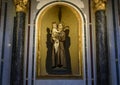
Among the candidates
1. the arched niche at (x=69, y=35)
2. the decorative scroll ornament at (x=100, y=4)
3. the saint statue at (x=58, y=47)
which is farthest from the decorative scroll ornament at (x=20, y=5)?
the decorative scroll ornament at (x=100, y=4)

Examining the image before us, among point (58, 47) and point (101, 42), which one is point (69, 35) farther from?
point (101, 42)

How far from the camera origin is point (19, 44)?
627 centimetres

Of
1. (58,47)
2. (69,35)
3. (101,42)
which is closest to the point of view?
(101,42)

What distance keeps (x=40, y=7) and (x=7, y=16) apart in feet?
3.24

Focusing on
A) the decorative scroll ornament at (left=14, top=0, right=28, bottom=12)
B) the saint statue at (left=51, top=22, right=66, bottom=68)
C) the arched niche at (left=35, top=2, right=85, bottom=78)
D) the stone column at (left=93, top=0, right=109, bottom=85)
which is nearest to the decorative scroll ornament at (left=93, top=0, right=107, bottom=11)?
the stone column at (left=93, top=0, right=109, bottom=85)

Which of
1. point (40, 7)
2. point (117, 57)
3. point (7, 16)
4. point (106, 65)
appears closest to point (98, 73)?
point (106, 65)

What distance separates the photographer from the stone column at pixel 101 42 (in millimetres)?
6016

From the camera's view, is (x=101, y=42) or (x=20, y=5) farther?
(x=20, y=5)

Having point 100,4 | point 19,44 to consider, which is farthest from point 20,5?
point 100,4

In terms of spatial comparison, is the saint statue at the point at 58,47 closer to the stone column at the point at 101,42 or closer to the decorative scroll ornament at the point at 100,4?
the stone column at the point at 101,42

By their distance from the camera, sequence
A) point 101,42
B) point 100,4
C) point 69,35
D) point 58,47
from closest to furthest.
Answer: point 101,42
point 100,4
point 58,47
point 69,35

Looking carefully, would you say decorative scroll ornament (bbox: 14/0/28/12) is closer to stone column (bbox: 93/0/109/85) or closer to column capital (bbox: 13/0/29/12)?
column capital (bbox: 13/0/29/12)

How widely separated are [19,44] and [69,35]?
4.91 ft

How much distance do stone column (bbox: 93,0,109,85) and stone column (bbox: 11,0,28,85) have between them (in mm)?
1988
